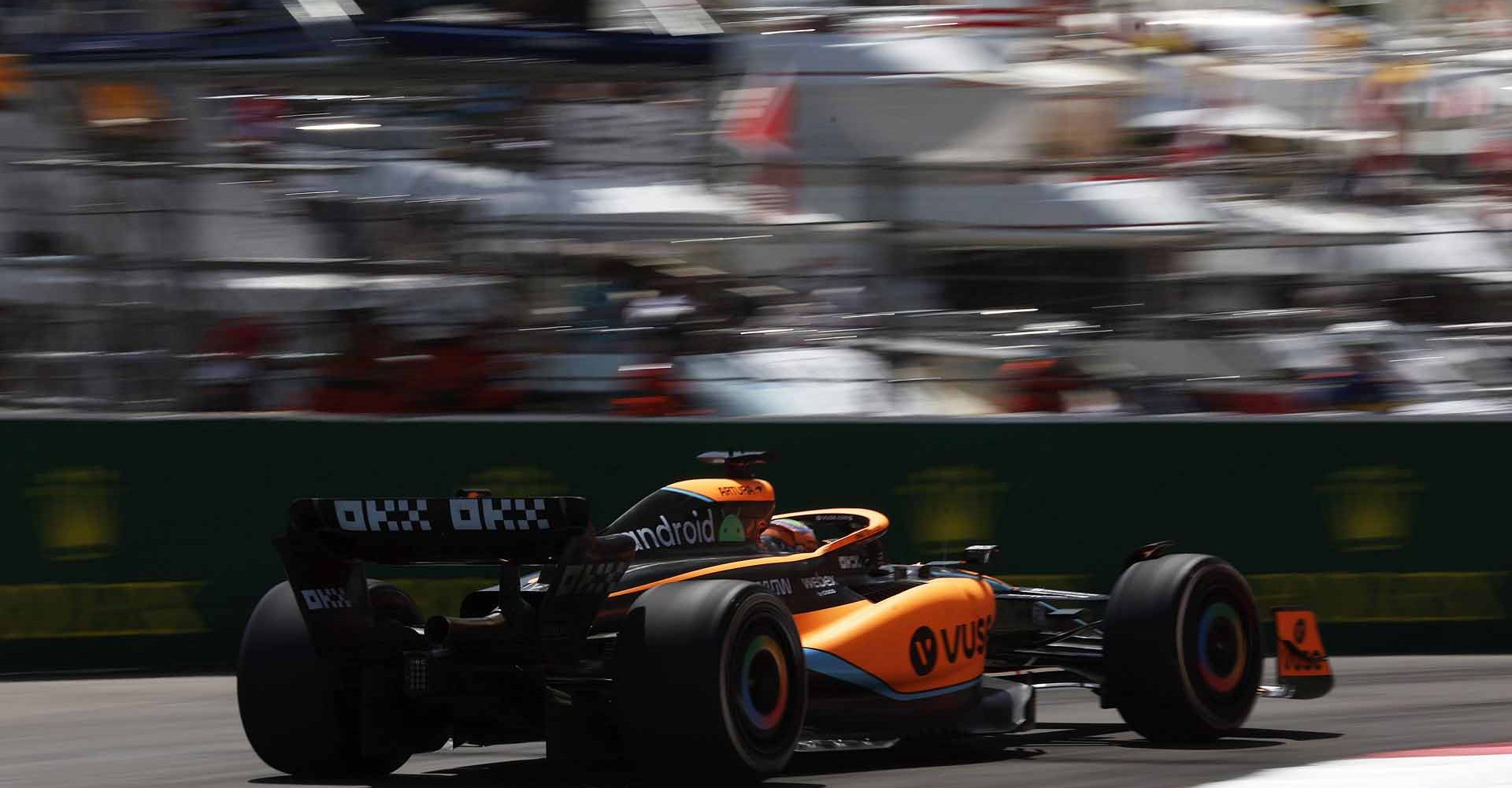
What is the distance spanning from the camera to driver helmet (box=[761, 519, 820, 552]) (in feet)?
24.3

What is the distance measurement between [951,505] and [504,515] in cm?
652

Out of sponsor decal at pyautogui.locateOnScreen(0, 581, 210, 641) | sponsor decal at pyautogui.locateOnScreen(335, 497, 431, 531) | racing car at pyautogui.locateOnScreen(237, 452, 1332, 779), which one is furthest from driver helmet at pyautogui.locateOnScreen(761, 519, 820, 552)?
sponsor decal at pyautogui.locateOnScreen(0, 581, 210, 641)

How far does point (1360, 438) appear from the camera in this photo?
12320 mm

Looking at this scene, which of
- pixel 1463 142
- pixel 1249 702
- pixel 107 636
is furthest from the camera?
pixel 1463 142

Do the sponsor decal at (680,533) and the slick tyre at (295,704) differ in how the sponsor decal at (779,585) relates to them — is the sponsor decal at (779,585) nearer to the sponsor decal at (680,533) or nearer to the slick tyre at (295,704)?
the sponsor decal at (680,533)

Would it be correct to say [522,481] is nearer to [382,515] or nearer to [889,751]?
[889,751]

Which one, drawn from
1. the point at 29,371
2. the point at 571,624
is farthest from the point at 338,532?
the point at 29,371

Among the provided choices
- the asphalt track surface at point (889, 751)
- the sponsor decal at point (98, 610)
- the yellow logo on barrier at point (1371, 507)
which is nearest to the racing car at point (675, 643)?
the asphalt track surface at point (889, 751)

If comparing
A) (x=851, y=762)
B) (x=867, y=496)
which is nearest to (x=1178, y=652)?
(x=851, y=762)

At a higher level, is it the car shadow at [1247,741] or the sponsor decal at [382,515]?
the sponsor decal at [382,515]

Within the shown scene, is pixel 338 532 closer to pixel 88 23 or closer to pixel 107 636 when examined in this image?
pixel 107 636

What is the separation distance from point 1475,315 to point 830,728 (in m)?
8.99

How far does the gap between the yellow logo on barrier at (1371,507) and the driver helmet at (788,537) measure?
5.79 meters

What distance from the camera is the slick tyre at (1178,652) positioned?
725 centimetres
